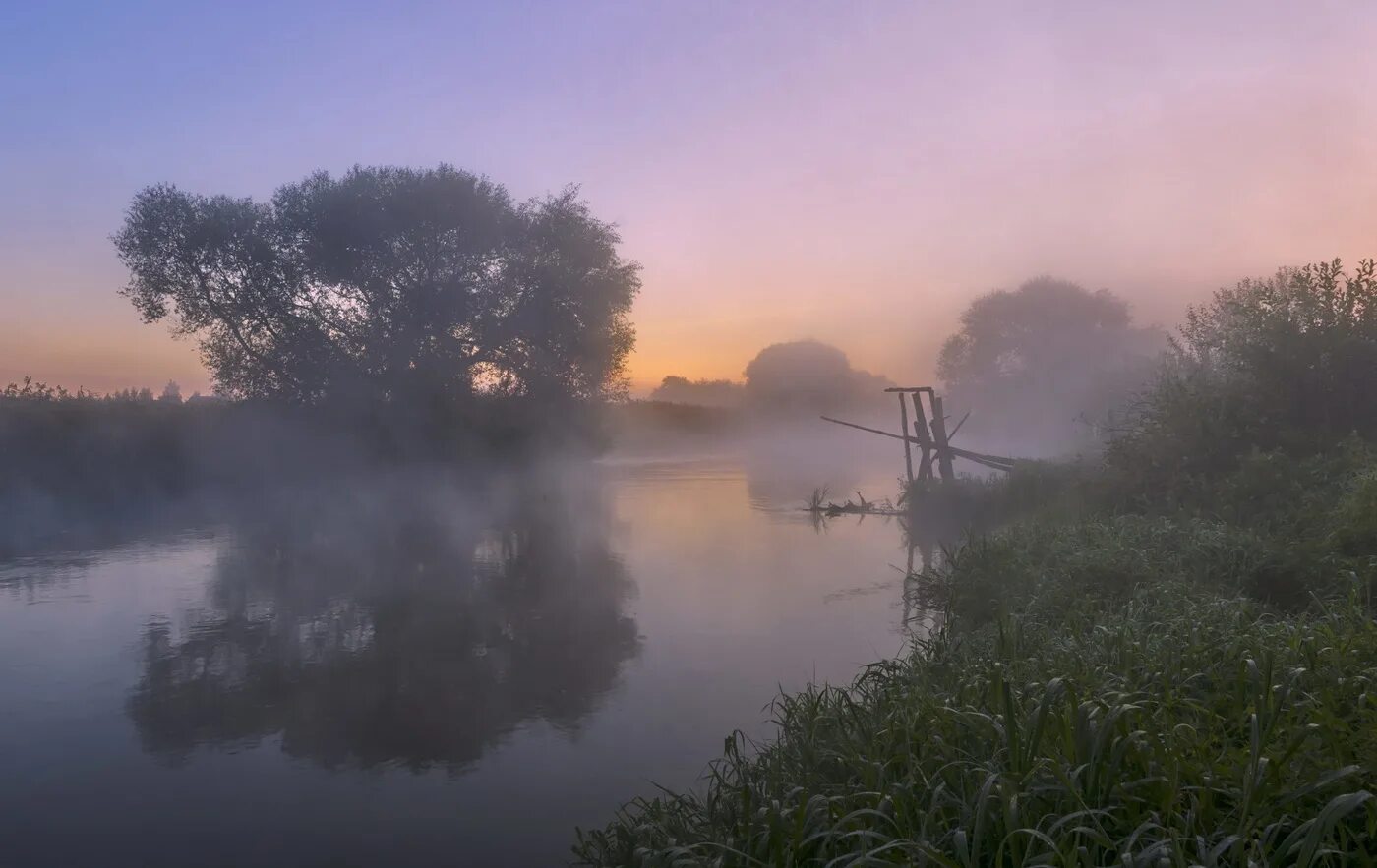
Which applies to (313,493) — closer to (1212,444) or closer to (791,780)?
(1212,444)

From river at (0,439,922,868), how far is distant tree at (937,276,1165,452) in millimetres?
38092

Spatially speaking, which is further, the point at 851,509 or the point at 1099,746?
the point at 851,509

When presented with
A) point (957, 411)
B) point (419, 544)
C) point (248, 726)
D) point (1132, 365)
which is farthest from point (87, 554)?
point (957, 411)

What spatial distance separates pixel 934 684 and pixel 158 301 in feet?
87.5

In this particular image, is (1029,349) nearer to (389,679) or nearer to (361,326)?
(361,326)

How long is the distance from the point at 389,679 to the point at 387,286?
72.6ft

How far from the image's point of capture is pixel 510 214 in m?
29.4

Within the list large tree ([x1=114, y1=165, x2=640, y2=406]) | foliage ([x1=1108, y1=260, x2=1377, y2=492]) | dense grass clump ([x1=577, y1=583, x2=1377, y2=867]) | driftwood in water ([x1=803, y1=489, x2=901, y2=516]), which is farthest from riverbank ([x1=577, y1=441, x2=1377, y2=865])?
large tree ([x1=114, y1=165, x2=640, y2=406])

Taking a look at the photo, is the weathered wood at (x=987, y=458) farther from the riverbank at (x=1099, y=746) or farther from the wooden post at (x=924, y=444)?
the riverbank at (x=1099, y=746)

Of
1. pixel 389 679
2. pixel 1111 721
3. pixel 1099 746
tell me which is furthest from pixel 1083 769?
pixel 389 679

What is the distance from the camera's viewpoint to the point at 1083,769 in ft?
12.2

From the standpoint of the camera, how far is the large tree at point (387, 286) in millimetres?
26656

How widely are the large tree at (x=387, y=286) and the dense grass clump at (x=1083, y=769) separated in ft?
80.7

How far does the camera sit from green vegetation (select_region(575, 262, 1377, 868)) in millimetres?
3451
